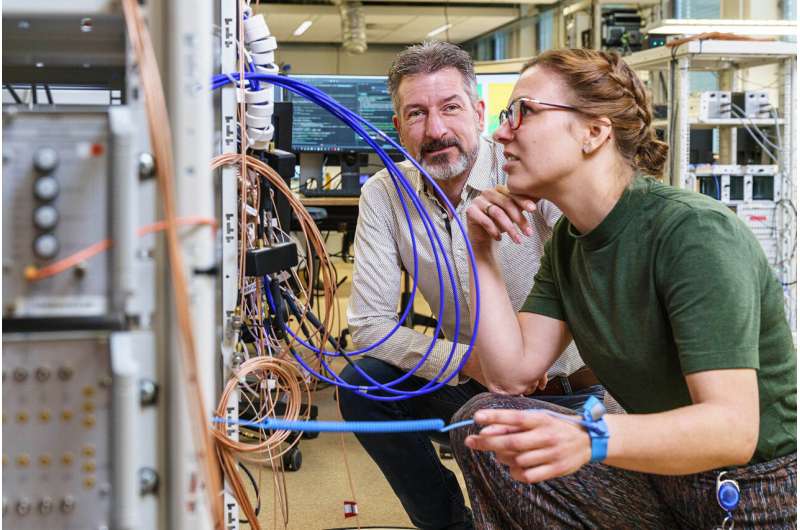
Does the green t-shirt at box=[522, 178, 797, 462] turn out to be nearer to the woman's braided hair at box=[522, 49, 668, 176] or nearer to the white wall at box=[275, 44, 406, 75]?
the woman's braided hair at box=[522, 49, 668, 176]

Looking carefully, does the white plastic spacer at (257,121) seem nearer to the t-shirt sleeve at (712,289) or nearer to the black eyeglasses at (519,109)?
the black eyeglasses at (519,109)

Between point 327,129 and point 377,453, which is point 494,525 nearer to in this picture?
point 377,453

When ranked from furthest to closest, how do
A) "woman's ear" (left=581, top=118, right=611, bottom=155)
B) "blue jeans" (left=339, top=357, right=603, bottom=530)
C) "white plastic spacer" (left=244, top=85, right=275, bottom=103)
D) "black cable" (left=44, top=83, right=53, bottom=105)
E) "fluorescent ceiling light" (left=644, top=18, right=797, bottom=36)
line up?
1. "fluorescent ceiling light" (left=644, top=18, right=797, bottom=36)
2. "blue jeans" (left=339, top=357, right=603, bottom=530)
3. "white plastic spacer" (left=244, top=85, right=275, bottom=103)
4. "woman's ear" (left=581, top=118, right=611, bottom=155)
5. "black cable" (left=44, top=83, right=53, bottom=105)

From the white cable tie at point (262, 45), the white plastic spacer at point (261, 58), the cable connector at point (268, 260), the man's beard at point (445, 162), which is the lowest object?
the cable connector at point (268, 260)

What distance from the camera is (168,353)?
0.79m

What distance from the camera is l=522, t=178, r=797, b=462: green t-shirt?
1.19 meters

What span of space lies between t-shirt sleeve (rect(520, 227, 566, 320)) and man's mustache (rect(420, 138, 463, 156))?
1.58 ft

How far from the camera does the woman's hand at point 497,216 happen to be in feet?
5.08

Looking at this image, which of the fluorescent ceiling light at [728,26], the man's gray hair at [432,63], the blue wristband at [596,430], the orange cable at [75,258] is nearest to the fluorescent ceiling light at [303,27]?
the fluorescent ceiling light at [728,26]

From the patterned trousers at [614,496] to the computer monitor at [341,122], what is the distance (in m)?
2.71

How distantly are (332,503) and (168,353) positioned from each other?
176 centimetres

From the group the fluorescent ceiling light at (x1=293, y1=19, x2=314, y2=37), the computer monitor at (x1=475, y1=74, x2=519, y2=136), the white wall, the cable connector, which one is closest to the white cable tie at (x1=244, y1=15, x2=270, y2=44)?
the cable connector

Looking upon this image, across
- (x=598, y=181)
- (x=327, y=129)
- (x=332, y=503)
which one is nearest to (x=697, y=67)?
(x=327, y=129)

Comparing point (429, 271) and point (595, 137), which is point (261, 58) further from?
point (595, 137)
